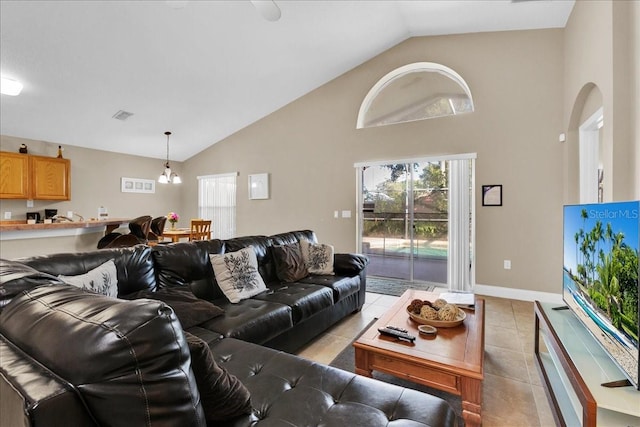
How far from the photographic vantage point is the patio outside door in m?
4.68

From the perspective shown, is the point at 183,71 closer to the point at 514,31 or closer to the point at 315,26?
the point at 315,26

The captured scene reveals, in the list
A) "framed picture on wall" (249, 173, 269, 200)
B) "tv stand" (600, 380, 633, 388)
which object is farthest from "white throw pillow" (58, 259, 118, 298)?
"framed picture on wall" (249, 173, 269, 200)

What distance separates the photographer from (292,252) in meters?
3.19

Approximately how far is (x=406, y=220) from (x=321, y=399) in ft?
13.1

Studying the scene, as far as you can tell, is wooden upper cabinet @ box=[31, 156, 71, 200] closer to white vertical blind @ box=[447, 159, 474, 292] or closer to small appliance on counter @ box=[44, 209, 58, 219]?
small appliance on counter @ box=[44, 209, 58, 219]

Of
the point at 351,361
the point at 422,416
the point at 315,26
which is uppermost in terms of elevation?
the point at 315,26

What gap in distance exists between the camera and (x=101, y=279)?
187cm

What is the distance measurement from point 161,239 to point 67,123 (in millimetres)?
2294

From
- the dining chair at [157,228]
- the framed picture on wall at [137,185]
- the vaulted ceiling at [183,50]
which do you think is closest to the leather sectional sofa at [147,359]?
the vaulted ceiling at [183,50]

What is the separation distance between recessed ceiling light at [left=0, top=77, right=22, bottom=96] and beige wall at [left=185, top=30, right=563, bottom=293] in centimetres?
366

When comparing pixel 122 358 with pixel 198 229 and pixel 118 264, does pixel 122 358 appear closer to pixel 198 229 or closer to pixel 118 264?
pixel 118 264

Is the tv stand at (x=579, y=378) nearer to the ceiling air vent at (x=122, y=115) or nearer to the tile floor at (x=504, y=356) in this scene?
the tile floor at (x=504, y=356)

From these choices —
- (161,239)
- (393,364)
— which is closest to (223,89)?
(161,239)

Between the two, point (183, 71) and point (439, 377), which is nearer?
point (439, 377)
